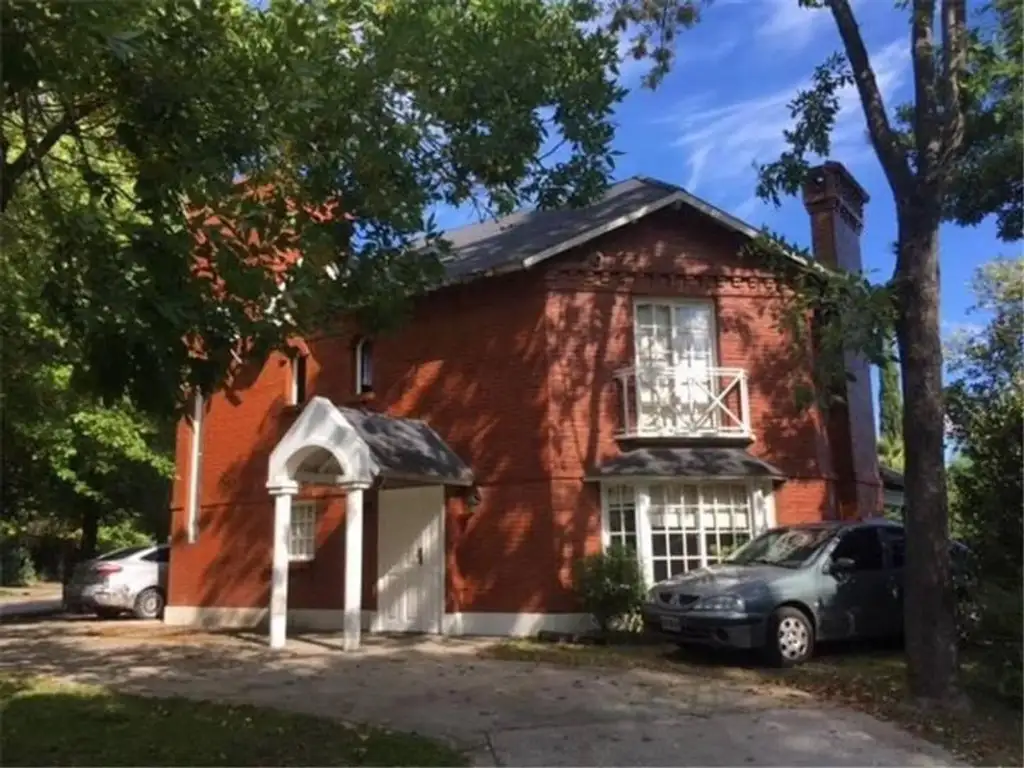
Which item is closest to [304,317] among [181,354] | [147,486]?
[181,354]

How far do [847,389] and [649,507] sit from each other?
486 cm

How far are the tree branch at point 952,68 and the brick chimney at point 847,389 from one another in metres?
6.74

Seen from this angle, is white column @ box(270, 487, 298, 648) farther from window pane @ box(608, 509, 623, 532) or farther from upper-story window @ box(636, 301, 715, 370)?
upper-story window @ box(636, 301, 715, 370)

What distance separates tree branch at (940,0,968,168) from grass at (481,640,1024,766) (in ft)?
18.1

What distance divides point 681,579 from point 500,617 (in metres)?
3.88

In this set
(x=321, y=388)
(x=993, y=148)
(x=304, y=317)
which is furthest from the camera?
(x=321, y=388)

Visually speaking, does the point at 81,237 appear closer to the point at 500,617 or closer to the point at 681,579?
the point at 681,579

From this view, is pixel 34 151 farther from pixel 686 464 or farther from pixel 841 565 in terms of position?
pixel 686 464

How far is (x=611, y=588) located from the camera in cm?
1445

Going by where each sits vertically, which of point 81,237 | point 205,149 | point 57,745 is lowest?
point 57,745

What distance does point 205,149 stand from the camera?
8.12 m

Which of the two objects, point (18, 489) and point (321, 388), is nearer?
point (321, 388)

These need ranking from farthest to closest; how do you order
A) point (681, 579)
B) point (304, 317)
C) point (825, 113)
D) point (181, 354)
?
1. point (681, 579)
2. point (825, 113)
3. point (304, 317)
4. point (181, 354)

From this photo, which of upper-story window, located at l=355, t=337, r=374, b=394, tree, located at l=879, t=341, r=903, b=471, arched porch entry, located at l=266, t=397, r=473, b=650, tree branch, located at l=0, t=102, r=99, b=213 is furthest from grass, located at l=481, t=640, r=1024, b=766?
tree, located at l=879, t=341, r=903, b=471
